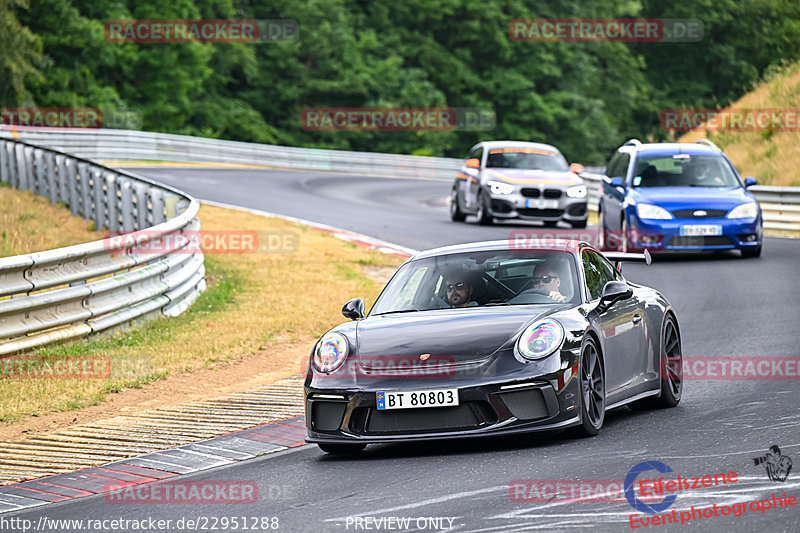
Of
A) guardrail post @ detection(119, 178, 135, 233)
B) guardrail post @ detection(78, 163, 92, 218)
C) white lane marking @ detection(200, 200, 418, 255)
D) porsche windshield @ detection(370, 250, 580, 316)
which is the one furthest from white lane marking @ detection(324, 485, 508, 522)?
guardrail post @ detection(78, 163, 92, 218)

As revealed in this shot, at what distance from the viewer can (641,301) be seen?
31.0 feet

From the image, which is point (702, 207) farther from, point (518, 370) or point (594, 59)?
point (594, 59)

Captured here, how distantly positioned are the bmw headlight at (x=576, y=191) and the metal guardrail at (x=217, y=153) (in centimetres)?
862

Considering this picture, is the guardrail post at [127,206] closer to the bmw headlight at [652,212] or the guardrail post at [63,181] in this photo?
the guardrail post at [63,181]

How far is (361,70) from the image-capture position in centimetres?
6372

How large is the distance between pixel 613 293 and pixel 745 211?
36.2ft

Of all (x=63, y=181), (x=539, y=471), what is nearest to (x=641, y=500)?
(x=539, y=471)

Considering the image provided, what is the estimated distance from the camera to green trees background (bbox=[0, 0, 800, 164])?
54.1m

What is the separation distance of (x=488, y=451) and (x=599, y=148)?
6693 cm

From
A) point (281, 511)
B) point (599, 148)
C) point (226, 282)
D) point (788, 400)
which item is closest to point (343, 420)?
point (281, 511)

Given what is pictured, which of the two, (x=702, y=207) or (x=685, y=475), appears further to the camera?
(x=702, y=207)

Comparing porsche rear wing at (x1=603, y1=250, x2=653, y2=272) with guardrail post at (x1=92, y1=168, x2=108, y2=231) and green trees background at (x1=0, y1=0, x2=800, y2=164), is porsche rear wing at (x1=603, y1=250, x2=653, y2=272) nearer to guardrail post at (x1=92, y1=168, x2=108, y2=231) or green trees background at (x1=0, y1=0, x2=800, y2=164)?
guardrail post at (x1=92, y1=168, x2=108, y2=231)

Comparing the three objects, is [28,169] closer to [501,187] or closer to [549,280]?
[501,187]

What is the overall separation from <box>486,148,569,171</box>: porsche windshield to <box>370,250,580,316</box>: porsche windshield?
16.5 m
